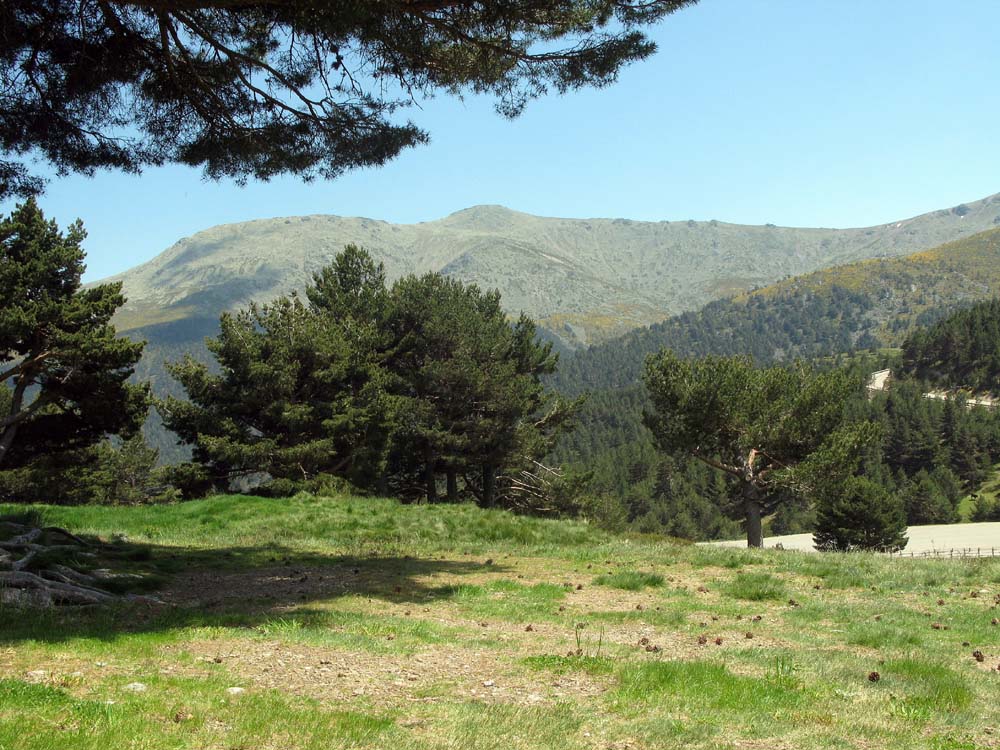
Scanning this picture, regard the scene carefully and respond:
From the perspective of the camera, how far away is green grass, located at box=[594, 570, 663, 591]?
1176cm

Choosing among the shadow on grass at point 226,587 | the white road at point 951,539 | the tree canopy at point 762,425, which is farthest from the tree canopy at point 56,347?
the white road at point 951,539

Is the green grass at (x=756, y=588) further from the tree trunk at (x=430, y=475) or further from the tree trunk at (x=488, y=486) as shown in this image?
→ the tree trunk at (x=488, y=486)

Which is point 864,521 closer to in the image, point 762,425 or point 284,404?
point 762,425

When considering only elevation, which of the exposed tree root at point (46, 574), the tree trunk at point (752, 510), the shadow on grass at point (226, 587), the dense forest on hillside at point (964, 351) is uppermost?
the dense forest on hillside at point (964, 351)

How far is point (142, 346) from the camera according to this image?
25.0 metres

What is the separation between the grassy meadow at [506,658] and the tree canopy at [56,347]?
443 inches

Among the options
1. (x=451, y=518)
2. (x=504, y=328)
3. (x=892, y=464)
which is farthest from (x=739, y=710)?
(x=892, y=464)

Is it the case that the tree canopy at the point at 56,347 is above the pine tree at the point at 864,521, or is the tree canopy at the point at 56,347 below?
above

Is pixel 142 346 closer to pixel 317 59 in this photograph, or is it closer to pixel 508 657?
pixel 317 59

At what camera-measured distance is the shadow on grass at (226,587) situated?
24.5 feet

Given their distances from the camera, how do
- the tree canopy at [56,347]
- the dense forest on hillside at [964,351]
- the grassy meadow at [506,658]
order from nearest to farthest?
the grassy meadow at [506,658]
the tree canopy at [56,347]
the dense forest on hillside at [964,351]

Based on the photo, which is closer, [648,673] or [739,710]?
[739,710]

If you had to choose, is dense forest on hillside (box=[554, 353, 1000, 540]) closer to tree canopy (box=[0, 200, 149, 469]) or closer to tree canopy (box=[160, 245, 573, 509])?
tree canopy (box=[160, 245, 573, 509])

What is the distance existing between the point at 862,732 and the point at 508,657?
3.04m
